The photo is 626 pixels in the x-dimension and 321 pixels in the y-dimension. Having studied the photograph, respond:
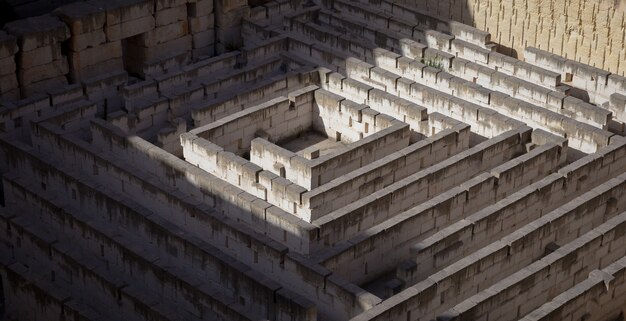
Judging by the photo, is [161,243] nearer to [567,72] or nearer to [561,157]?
[561,157]

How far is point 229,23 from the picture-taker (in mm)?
30938

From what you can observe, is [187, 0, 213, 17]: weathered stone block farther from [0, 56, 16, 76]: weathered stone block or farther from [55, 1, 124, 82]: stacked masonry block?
[0, 56, 16, 76]: weathered stone block

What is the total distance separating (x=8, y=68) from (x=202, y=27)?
5243mm

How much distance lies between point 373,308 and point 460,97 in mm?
8249

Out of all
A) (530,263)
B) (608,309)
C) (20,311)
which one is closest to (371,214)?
(530,263)

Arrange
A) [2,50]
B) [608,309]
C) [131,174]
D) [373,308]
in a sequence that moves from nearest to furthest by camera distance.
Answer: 1. [373,308]
2. [608,309]
3. [131,174]
4. [2,50]

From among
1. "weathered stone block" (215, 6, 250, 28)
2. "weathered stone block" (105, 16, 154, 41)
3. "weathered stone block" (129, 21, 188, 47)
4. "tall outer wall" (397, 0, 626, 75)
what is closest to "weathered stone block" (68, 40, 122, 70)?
"weathered stone block" (105, 16, 154, 41)

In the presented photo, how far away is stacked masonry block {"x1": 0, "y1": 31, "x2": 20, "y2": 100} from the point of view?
88.6 feet

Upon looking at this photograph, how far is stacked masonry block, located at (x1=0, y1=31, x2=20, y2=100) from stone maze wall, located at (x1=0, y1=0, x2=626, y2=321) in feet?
0.15

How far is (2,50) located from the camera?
26953mm

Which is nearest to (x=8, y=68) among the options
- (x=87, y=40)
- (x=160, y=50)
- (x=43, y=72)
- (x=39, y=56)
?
(x=39, y=56)

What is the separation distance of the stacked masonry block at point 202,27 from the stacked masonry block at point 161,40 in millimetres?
184

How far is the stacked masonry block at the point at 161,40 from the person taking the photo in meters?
29.4

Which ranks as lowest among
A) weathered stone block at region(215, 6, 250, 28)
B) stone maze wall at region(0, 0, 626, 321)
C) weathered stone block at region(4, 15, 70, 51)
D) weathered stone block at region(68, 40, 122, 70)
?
stone maze wall at region(0, 0, 626, 321)
